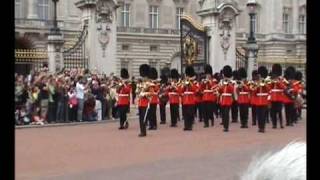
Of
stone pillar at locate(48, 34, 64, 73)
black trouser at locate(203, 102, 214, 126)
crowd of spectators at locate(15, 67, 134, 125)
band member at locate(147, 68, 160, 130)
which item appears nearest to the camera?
band member at locate(147, 68, 160, 130)

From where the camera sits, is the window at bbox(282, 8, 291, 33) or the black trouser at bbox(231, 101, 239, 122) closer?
the black trouser at bbox(231, 101, 239, 122)

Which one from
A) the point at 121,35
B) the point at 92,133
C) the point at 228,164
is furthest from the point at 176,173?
the point at 121,35

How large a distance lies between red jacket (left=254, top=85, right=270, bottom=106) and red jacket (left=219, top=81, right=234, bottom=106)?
642 millimetres

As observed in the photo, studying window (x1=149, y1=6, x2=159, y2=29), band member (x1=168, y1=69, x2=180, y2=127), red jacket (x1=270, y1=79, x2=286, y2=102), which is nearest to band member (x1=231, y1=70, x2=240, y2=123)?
red jacket (x1=270, y1=79, x2=286, y2=102)

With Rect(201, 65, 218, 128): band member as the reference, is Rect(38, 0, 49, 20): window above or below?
above

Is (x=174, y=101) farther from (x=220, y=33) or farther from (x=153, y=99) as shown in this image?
(x=220, y=33)

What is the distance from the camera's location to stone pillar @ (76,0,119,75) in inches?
765

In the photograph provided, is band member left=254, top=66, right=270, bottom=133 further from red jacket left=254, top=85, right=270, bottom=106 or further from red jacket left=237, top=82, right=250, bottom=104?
red jacket left=237, top=82, right=250, bottom=104

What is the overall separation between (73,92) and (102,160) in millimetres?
7684

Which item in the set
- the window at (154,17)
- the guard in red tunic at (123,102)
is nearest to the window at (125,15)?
the window at (154,17)

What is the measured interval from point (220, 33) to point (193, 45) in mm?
1106

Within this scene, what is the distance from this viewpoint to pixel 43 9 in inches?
1775

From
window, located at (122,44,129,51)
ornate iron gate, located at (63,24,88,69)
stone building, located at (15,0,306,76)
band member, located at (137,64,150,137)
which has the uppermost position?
stone building, located at (15,0,306,76)

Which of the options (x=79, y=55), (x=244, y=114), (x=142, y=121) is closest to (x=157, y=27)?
(x=79, y=55)
